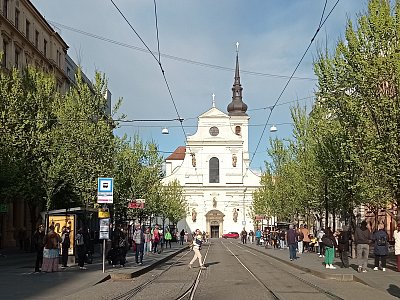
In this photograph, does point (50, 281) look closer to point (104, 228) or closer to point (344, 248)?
point (104, 228)

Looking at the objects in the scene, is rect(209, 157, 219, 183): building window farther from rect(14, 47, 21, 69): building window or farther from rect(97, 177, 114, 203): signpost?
rect(97, 177, 114, 203): signpost

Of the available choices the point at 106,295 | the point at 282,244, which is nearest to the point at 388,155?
the point at 106,295

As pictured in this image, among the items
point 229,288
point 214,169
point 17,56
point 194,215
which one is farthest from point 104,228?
point 214,169

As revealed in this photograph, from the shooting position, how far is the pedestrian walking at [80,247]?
82.5ft

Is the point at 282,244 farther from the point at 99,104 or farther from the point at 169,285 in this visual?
the point at 169,285

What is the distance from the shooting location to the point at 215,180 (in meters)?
113

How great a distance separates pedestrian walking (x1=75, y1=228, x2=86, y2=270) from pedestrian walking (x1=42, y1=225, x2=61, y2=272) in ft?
7.53

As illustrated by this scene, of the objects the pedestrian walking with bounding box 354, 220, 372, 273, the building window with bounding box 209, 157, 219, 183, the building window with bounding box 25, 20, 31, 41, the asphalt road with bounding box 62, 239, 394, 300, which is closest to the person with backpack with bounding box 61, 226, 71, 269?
the asphalt road with bounding box 62, 239, 394, 300

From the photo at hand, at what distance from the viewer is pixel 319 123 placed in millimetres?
29297

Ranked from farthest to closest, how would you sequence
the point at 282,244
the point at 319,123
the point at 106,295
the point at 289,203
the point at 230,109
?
the point at 230,109 < the point at 282,244 < the point at 289,203 < the point at 319,123 < the point at 106,295

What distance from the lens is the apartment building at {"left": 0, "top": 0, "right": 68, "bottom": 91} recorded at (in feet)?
153

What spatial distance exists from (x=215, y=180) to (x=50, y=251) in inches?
3572

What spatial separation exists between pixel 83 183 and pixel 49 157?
Result: 5230mm

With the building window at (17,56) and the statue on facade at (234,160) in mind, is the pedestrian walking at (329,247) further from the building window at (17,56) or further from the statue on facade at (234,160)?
the statue on facade at (234,160)
